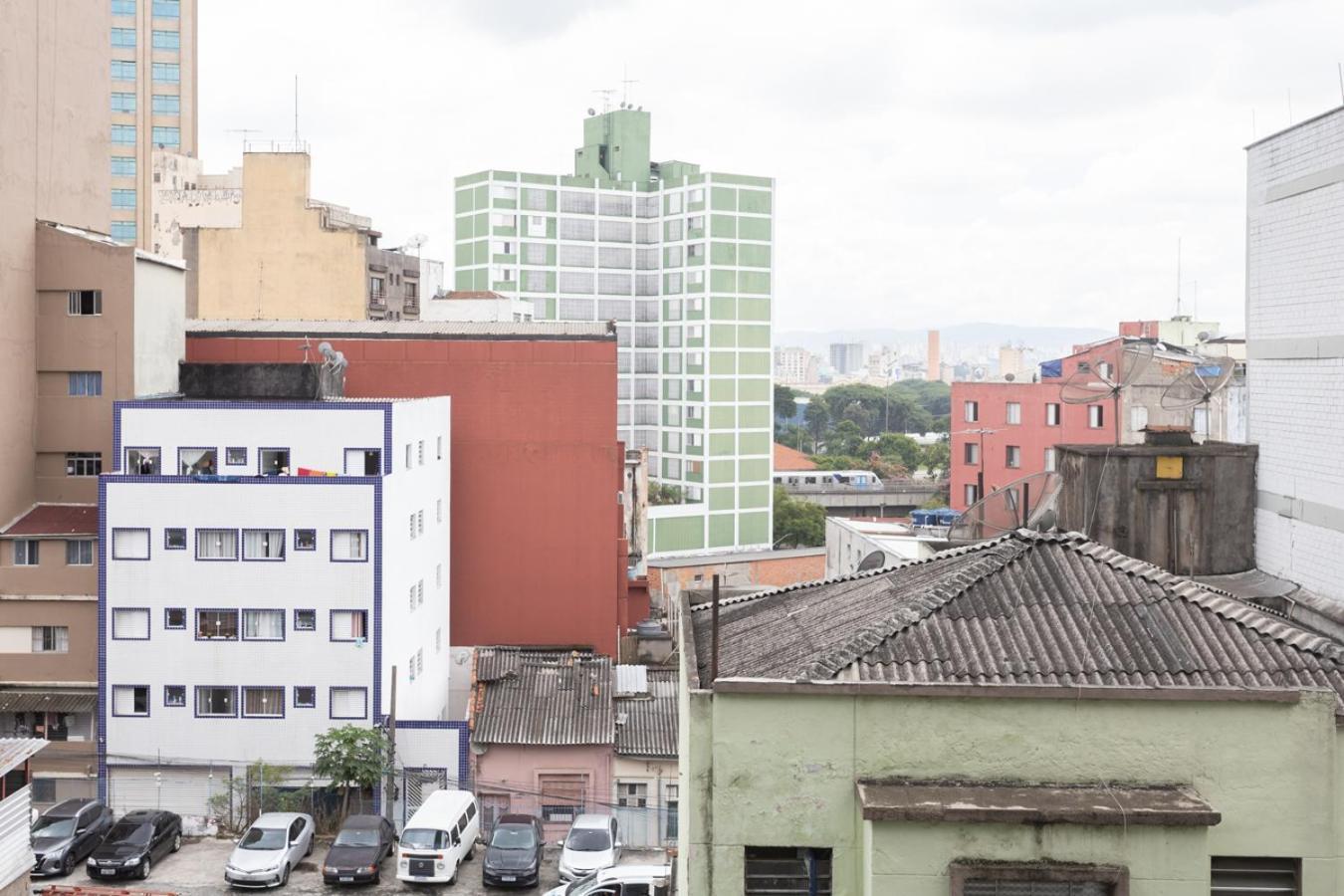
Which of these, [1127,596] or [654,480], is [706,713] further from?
[654,480]

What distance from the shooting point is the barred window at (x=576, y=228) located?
114 meters

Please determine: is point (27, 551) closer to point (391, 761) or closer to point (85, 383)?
point (85, 383)

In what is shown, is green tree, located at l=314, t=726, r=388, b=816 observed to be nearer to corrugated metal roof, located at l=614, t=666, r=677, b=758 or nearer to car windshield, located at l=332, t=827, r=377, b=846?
car windshield, located at l=332, t=827, r=377, b=846

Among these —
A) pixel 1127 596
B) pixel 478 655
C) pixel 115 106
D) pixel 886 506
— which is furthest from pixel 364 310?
pixel 886 506

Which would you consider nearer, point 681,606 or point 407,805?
point 681,606

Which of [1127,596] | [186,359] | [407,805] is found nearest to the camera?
[1127,596]

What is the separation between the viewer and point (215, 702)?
39.6 meters

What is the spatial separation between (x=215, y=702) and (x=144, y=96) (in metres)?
74.2

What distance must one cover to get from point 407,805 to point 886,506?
276 ft

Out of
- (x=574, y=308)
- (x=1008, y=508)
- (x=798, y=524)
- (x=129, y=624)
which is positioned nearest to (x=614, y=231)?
(x=574, y=308)

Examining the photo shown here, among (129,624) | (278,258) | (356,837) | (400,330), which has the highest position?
(278,258)

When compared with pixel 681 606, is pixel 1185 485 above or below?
above

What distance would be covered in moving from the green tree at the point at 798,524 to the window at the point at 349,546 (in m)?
70.8

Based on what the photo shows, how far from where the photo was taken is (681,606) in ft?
61.4
